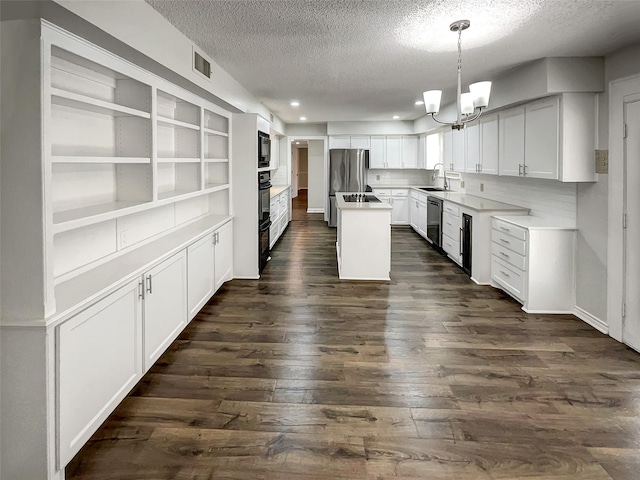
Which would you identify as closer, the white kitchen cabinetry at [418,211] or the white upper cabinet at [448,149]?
the white upper cabinet at [448,149]

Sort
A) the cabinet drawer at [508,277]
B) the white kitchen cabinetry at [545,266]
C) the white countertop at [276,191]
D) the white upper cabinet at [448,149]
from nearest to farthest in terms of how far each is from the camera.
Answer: the white kitchen cabinetry at [545,266] → the cabinet drawer at [508,277] → the white upper cabinet at [448,149] → the white countertop at [276,191]

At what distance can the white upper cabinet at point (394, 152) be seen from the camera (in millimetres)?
10555

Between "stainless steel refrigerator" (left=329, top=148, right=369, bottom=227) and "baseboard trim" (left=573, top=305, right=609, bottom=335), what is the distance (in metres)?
6.30

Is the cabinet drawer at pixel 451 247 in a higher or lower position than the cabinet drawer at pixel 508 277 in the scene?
higher

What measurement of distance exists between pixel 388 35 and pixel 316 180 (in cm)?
997

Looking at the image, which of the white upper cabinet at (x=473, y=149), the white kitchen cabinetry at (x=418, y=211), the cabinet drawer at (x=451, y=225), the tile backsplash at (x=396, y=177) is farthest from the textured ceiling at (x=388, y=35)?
the tile backsplash at (x=396, y=177)

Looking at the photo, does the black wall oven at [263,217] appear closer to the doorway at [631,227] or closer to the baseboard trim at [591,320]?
the baseboard trim at [591,320]

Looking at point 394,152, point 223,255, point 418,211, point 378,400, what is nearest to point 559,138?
point 378,400

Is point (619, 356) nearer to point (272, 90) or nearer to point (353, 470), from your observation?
point (353, 470)

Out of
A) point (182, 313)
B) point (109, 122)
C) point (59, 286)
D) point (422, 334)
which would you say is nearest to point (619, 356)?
point (422, 334)

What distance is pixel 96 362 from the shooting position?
2.26 metres

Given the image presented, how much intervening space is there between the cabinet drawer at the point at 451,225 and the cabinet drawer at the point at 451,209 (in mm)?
48

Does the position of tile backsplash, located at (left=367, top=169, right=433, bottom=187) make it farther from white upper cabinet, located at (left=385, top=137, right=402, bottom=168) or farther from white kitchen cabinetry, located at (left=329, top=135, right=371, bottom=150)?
white kitchen cabinetry, located at (left=329, top=135, right=371, bottom=150)

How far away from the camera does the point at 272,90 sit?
611cm
